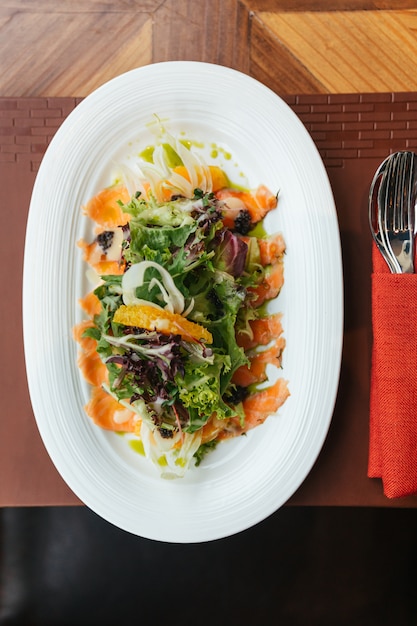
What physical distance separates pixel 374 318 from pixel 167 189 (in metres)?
0.65

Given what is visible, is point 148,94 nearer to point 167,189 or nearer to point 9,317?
point 167,189

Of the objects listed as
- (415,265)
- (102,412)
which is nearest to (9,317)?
(102,412)

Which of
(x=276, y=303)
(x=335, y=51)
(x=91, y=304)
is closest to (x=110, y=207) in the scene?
(x=91, y=304)

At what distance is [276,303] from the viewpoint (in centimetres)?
147

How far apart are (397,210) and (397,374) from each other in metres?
0.43

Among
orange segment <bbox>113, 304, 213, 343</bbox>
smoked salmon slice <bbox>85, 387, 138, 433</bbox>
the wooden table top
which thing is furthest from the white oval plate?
orange segment <bbox>113, 304, 213, 343</bbox>

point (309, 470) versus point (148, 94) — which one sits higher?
point (148, 94)

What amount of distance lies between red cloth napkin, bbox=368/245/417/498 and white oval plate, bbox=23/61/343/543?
0.11 m

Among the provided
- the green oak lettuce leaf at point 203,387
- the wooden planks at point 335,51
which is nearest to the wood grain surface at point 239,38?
the wooden planks at point 335,51

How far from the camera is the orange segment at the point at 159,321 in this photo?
4.16ft

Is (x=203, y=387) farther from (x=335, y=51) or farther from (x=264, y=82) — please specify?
(x=335, y=51)

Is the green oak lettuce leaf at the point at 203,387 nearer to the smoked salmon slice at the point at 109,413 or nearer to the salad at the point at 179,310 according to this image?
the salad at the point at 179,310

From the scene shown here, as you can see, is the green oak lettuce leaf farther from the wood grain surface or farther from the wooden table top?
the wood grain surface

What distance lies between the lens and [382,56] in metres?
1.51
